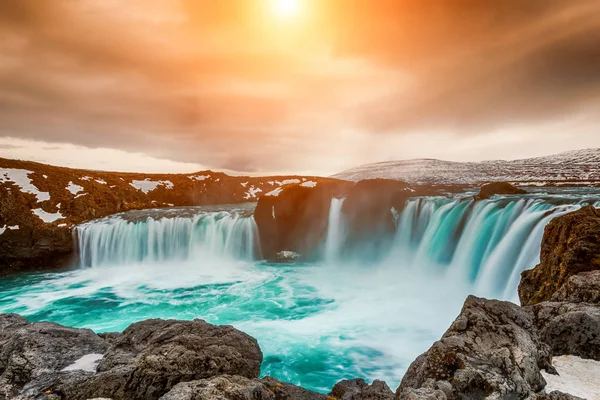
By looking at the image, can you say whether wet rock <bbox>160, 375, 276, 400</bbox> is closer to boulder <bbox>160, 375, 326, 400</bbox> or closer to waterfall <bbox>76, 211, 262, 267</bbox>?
boulder <bbox>160, 375, 326, 400</bbox>

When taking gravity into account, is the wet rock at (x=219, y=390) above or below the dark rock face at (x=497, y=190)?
below

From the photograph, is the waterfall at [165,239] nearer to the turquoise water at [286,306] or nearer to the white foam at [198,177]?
the turquoise water at [286,306]

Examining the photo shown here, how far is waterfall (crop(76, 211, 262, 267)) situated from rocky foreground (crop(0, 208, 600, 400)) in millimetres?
23796

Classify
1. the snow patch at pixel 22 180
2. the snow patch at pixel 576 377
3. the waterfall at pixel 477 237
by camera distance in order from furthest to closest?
the snow patch at pixel 22 180
the waterfall at pixel 477 237
the snow patch at pixel 576 377

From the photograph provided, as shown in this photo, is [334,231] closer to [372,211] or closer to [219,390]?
[372,211]

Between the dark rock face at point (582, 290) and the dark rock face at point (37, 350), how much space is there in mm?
→ 10299

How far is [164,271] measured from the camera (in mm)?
27547

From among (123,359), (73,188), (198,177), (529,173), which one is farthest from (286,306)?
(529,173)

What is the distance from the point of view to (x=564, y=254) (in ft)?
29.6

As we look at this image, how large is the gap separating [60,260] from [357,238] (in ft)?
91.9

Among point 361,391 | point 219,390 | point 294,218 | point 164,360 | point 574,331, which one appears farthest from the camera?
point 294,218

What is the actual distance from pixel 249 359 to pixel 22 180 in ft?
138

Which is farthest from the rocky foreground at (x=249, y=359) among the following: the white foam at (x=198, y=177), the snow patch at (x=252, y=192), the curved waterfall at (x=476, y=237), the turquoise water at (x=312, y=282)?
the snow patch at (x=252, y=192)

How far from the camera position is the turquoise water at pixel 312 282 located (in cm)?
1384
